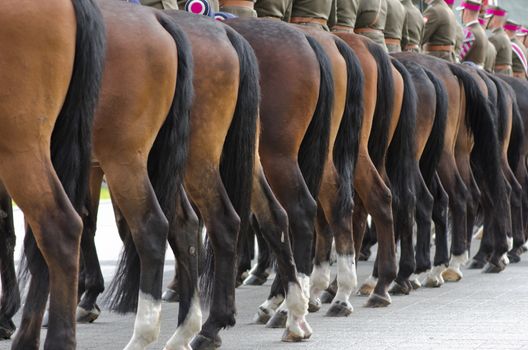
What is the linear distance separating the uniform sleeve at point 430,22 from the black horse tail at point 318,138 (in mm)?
6927

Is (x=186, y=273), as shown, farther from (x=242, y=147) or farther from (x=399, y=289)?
(x=399, y=289)

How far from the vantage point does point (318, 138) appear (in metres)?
9.30

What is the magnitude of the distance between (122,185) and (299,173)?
2.26m

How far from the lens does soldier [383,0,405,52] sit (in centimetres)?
1443

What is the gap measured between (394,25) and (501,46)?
6519mm

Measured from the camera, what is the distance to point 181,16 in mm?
8141

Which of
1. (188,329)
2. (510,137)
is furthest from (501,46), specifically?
(188,329)

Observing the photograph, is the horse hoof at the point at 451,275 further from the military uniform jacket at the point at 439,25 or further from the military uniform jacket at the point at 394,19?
the military uniform jacket at the point at 439,25

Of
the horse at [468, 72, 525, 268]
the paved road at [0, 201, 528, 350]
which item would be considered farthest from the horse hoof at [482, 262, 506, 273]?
the paved road at [0, 201, 528, 350]

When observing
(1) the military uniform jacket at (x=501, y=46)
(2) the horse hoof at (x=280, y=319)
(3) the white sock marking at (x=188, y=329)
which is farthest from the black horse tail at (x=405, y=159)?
(1) the military uniform jacket at (x=501, y=46)

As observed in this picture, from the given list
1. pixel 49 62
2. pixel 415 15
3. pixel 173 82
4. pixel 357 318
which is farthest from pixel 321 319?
pixel 415 15

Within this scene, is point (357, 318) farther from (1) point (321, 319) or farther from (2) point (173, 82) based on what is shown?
(2) point (173, 82)

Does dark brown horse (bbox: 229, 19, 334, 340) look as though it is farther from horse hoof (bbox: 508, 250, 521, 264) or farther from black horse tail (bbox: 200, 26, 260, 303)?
horse hoof (bbox: 508, 250, 521, 264)

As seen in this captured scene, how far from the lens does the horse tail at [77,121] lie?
6305 mm
